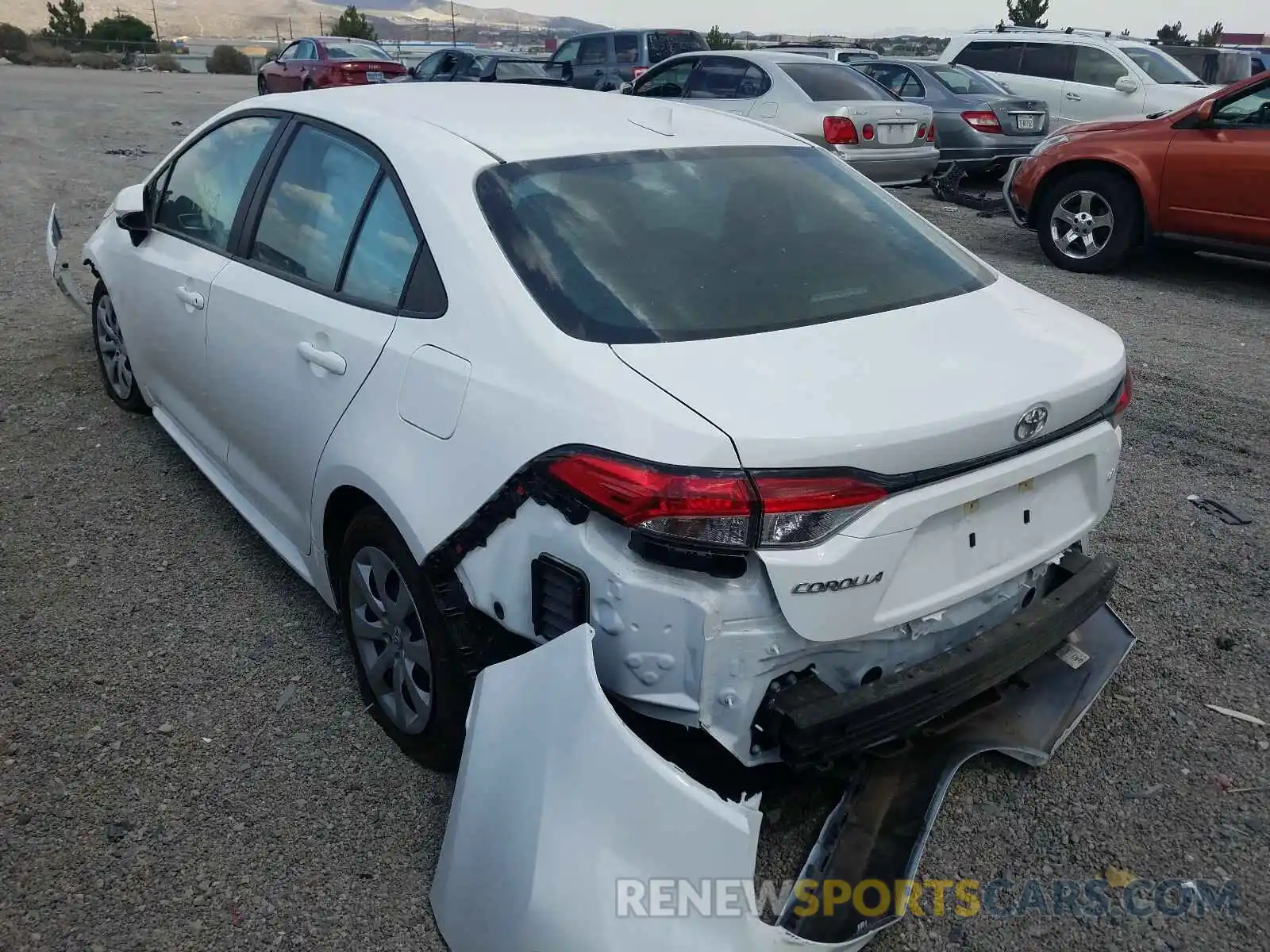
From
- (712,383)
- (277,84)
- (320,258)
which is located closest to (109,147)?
(277,84)

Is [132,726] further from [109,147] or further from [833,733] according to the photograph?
[109,147]

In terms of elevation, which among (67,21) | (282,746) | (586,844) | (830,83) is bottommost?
(282,746)

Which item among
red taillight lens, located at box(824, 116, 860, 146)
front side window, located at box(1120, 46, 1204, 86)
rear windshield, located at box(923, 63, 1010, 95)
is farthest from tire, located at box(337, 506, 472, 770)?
front side window, located at box(1120, 46, 1204, 86)

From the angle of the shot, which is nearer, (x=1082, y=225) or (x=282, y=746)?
(x=282, y=746)

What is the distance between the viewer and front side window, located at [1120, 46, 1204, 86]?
12891mm

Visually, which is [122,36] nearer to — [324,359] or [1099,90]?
[1099,90]

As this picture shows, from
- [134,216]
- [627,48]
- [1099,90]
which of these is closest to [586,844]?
[134,216]

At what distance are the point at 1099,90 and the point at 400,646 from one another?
1313cm

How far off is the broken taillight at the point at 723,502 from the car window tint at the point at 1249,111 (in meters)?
7.35

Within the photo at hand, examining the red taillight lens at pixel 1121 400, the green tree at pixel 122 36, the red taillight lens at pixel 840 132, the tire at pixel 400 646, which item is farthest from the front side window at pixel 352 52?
the green tree at pixel 122 36

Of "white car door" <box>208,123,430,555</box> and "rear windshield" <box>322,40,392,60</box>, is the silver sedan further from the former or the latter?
"rear windshield" <box>322,40,392,60</box>

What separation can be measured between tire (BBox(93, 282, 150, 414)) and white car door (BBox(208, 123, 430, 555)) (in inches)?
63.4

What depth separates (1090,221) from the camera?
328 inches

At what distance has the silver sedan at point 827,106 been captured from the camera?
33.3ft
